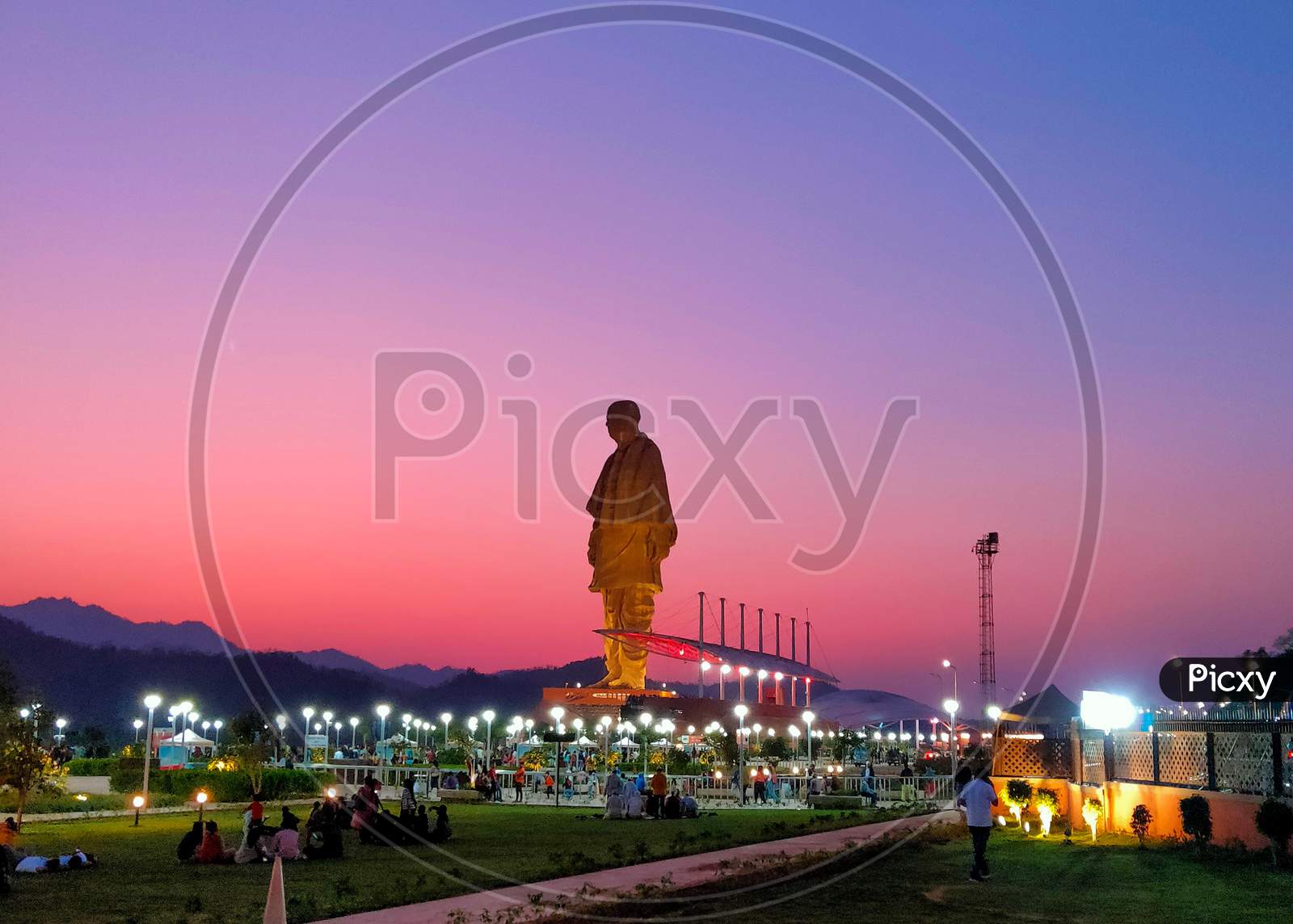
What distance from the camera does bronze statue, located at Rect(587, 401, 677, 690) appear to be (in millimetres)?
79000

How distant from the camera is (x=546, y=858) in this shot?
23.2m

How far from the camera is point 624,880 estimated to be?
62.3ft

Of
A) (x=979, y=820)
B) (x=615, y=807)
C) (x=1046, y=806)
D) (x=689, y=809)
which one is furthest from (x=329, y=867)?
(x=689, y=809)

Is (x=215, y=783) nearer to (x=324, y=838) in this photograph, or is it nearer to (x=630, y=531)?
(x=324, y=838)

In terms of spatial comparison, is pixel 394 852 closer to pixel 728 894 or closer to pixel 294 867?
pixel 294 867

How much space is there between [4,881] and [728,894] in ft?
31.0

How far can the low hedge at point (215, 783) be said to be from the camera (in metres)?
42.6

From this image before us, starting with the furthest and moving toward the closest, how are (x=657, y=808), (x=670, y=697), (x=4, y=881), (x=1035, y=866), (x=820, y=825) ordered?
1. (x=670, y=697)
2. (x=657, y=808)
3. (x=820, y=825)
4. (x=1035, y=866)
5. (x=4, y=881)

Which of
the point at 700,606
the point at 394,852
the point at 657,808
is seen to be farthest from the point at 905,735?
the point at 394,852

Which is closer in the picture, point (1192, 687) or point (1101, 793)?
point (1192, 687)

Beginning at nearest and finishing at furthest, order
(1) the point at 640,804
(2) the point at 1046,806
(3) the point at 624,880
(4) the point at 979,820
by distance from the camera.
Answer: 1. (3) the point at 624,880
2. (4) the point at 979,820
3. (2) the point at 1046,806
4. (1) the point at 640,804

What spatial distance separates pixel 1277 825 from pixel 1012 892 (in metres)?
4.03

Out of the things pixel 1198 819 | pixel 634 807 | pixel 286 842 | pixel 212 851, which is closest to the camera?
pixel 1198 819

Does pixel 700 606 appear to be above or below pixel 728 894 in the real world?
above
